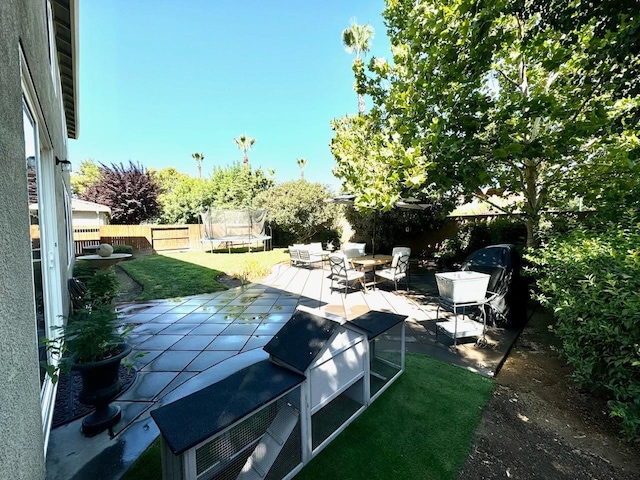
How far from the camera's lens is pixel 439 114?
441 cm

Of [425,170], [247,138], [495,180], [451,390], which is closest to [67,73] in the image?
[425,170]

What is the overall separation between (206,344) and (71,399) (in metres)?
1.42

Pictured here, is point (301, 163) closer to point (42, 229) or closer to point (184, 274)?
point (184, 274)

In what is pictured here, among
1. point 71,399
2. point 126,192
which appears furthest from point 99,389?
point 126,192

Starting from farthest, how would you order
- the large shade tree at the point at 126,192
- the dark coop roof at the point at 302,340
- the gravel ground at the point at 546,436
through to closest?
the large shade tree at the point at 126,192 < the gravel ground at the point at 546,436 < the dark coop roof at the point at 302,340

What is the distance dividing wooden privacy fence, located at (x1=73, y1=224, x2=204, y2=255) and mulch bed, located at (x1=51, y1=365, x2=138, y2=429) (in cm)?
1373

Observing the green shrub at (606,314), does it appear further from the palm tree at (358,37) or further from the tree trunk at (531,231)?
the palm tree at (358,37)

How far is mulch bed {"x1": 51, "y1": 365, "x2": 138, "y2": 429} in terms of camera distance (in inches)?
92.9

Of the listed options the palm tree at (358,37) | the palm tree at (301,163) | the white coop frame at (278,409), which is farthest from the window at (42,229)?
the palm tree at (301,163)

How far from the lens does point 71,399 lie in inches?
103

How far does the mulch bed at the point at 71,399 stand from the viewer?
236 centimetres

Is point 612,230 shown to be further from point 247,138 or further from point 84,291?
point 247,138

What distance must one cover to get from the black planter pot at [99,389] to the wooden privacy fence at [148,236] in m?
14.8

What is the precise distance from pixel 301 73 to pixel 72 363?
12590 millimetres
